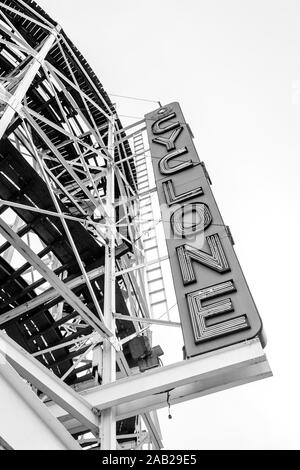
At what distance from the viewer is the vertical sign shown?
604 centimetres

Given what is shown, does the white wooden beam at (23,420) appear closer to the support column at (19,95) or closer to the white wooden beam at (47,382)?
the white wooden beam at (47,382)

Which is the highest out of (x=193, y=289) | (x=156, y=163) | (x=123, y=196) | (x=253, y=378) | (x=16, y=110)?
(x=123, y=196)

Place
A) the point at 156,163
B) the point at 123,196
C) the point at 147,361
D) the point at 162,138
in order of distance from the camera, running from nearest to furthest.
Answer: the point at 147,361
the point at 156,163
the point at 162,138
the point at 123,196

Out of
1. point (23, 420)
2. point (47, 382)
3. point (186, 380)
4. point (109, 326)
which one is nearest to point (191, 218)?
point (109, 326)

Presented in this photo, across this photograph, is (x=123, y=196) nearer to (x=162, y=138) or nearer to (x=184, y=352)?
(x=162, y=138)

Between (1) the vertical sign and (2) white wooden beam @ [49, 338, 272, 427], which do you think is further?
(1) the vertical sign

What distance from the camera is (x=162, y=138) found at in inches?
456

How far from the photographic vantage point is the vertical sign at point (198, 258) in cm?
604

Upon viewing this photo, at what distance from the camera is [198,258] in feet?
24.2

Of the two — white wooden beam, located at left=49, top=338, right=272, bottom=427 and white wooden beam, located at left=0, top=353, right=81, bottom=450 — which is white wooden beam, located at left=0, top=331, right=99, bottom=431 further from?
white wooden beam, located at left=0, top=353, right=81, bottom=450

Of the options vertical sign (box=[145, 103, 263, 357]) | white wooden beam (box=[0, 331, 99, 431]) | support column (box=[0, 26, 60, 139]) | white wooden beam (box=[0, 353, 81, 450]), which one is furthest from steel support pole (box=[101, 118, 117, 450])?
support column (box=[0, 26, 60, 139])

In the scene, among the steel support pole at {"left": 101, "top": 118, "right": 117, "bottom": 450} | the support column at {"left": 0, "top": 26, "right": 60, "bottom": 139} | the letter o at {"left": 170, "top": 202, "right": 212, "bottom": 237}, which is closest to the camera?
the steel support pole at {"left": 101, "top": 118, "right": 117, "bottom": 450}
